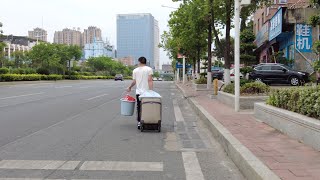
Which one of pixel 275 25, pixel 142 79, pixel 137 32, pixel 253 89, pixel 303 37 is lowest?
pixel 253 89

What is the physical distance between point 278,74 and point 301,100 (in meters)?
20.8

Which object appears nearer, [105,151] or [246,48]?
[105,151]

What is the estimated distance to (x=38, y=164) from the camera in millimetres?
6973

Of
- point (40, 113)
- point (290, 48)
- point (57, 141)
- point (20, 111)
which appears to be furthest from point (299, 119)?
point (290, 48)

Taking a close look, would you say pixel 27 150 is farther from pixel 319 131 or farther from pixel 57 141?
pixel 319 131

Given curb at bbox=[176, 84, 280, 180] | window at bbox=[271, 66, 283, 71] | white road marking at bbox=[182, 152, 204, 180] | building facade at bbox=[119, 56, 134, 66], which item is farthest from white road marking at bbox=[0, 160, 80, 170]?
building facade at bbox=[119, 56, 134, 66]

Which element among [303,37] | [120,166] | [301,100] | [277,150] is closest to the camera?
[120,166]

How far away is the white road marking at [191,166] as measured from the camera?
20.9 feet

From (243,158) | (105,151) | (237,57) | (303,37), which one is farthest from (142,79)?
(303,37)

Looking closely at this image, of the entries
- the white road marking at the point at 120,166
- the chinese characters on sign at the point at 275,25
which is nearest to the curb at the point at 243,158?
the white road marking at the point at 120,166

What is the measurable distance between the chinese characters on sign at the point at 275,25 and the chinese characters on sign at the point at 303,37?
4.47ft

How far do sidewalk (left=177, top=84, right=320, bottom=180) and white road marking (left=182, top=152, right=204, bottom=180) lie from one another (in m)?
0.92

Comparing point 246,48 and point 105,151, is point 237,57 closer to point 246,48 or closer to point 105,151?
point 105,151

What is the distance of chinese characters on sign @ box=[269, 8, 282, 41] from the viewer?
3172cm
